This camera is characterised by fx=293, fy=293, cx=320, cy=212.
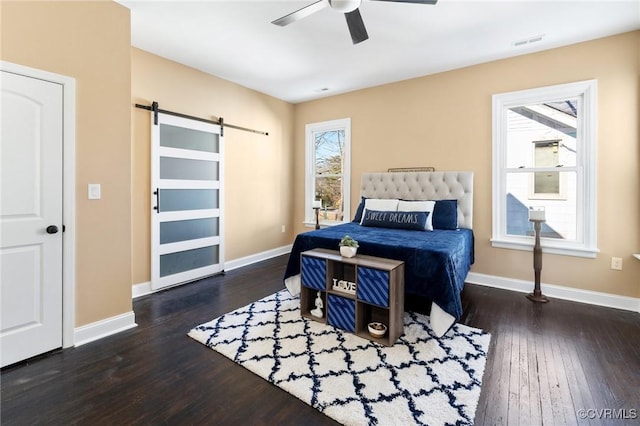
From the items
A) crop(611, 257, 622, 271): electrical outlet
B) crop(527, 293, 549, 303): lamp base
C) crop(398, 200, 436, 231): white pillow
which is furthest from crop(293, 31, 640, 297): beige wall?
crop(398, 200, 436, 231): white pillow

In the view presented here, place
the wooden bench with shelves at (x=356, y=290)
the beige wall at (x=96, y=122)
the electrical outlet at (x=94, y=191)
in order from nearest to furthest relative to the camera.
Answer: the beige wall at (x=96, y=122)
the wooden bench with shelves at (x=356, y=290)
the electrical outlet at (x=94, y=191)

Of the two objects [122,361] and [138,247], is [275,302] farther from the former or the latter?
[138,247]

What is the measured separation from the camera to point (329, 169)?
5.43 m

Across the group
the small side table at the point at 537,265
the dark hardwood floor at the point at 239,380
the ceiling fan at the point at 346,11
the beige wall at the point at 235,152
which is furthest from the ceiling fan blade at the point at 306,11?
the small side table at the point at 537,265

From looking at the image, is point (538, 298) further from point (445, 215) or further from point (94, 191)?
point (94, 191)

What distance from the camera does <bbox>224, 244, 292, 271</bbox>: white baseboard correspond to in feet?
14.9

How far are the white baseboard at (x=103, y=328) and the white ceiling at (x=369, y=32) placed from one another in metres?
2.79

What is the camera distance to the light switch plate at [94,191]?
246 cm

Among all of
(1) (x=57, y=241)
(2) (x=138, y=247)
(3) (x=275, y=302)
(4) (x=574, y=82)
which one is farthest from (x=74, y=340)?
(4) (x=574, y=82)

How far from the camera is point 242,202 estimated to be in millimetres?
4766

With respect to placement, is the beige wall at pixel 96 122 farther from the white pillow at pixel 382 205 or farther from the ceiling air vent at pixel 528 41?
the ceiling air vent at pixel 528 41

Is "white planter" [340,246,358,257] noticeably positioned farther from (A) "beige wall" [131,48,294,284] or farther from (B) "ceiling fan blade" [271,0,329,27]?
(A) "beige wall" [131,48,294,284]

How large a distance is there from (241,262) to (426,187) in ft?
10.0

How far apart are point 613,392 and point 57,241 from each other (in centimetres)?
399
